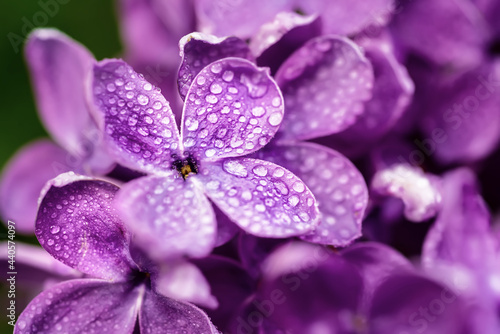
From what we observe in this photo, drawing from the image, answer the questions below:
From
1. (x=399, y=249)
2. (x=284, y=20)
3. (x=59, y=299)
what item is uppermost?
(x=284, y=20)

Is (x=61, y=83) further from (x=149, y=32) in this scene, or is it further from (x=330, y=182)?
(x=330, y=182)

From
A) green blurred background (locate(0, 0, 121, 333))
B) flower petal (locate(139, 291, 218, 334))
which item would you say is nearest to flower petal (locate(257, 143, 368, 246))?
flower petal (locate(139, 291, 218, 334))

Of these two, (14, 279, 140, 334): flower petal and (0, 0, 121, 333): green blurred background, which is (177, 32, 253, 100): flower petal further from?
(0, 0, 121, 333): green blurred background

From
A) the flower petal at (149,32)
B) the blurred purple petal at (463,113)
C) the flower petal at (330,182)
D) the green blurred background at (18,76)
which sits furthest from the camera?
the green blurred background at (18,76)

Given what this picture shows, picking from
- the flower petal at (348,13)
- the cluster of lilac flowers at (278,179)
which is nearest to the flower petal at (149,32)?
the cluster of lilac flowers at (278,179)

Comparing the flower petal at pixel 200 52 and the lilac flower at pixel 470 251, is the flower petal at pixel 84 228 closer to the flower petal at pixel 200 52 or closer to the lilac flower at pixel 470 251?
the flower petal at pixel 200 52

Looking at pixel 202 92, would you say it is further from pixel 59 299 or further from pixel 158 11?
pixel 158 11

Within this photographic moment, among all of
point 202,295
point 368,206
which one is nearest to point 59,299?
point 202,295
